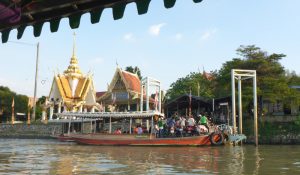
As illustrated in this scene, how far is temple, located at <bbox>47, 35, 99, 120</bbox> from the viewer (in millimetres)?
44281

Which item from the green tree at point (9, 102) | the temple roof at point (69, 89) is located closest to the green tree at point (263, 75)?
the temple roof at point (69, 89)

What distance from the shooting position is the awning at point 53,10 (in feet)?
9.39

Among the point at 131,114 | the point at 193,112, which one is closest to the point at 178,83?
the point at 193,112

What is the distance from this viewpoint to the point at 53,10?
3080mm

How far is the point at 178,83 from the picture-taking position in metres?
43.5

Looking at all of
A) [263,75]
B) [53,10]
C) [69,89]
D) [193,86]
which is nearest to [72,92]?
[69,89]

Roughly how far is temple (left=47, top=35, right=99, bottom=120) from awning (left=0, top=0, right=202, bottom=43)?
4143 cm

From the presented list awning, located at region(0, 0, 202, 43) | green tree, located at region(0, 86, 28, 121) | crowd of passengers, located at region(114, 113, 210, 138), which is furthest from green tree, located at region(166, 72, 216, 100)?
awning, located at region(0, 0, 202, 43)

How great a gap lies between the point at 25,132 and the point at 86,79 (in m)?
8.81

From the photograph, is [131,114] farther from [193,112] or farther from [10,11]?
[10,11]

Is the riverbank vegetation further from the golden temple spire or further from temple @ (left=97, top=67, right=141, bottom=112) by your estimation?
the golden temple spire

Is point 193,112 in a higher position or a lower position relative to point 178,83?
lower

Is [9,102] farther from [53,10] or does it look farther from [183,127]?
[53,10]

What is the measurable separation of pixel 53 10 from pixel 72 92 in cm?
4296
